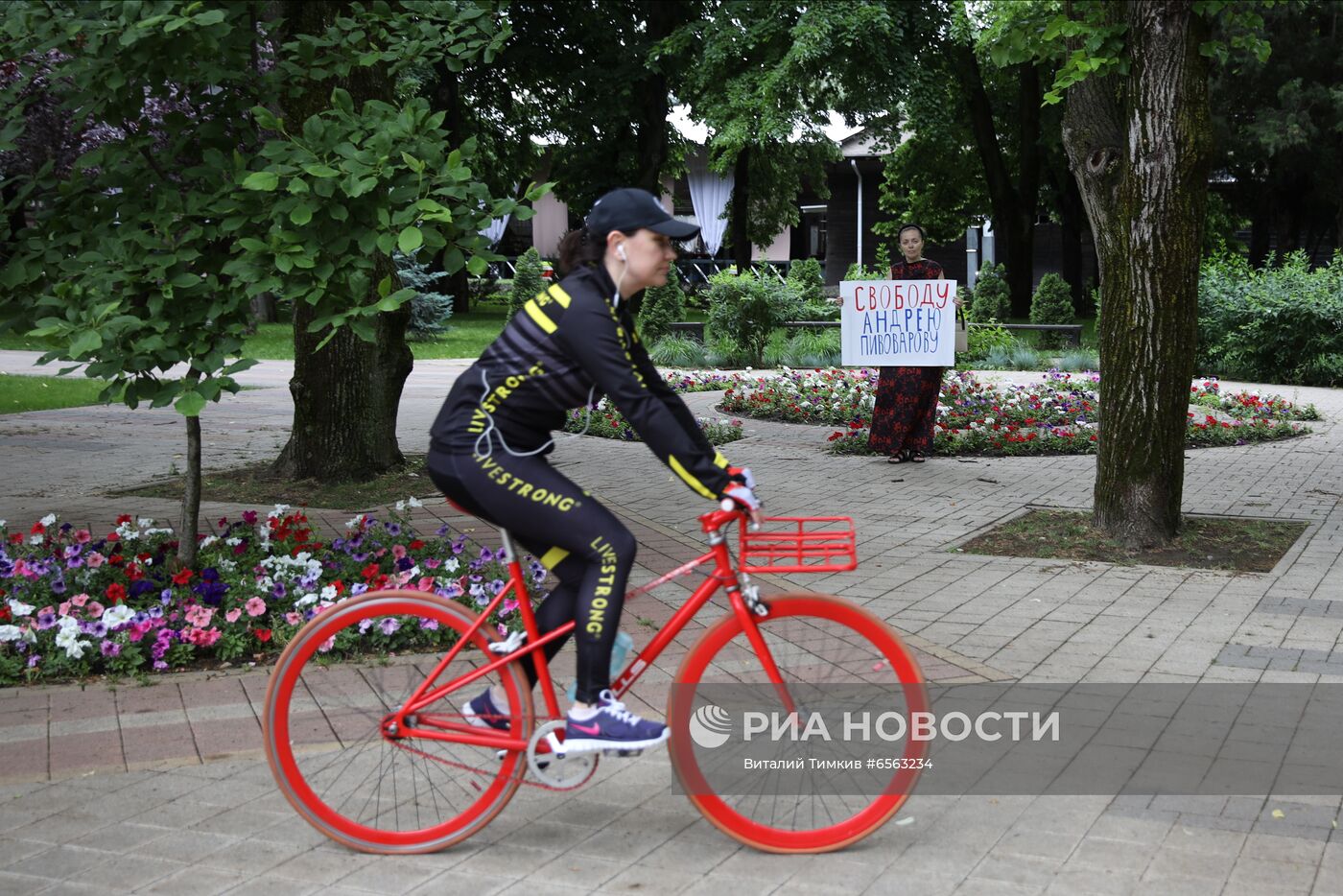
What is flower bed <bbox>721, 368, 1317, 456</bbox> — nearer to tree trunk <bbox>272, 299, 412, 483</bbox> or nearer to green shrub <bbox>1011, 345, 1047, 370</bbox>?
green shrub <bbox>1011, 345, 1047, 370</bbox>

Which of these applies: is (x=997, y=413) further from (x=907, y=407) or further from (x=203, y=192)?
(x=203, y=192)

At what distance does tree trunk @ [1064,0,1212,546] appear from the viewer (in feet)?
25.1

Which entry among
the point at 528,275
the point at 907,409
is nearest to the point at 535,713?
the point at 907,409

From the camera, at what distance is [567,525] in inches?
145

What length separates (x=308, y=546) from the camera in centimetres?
662

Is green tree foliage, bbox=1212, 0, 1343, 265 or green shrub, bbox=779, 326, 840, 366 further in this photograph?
green tree foliage, bbox=1212, 0, 1343, 265

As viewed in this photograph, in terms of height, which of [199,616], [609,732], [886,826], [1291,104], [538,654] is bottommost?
[886,826]

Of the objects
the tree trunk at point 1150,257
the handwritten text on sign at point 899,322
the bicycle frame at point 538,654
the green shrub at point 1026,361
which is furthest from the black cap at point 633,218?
the green shrub at point 1026,361

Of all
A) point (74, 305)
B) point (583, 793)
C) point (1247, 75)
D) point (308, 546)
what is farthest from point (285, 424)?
point (1247, 75)

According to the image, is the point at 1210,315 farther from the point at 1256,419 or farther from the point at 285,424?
the point at 285,424

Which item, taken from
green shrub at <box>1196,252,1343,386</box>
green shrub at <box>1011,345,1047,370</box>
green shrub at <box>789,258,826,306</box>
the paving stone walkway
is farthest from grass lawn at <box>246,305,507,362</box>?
the paving stone walkway

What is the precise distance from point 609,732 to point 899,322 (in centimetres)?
860

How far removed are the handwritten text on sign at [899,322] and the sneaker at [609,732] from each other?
817 centimetres

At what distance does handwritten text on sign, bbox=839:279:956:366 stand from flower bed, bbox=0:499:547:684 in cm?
556
